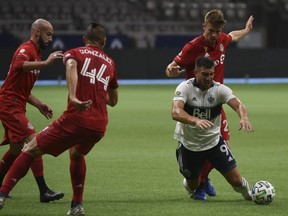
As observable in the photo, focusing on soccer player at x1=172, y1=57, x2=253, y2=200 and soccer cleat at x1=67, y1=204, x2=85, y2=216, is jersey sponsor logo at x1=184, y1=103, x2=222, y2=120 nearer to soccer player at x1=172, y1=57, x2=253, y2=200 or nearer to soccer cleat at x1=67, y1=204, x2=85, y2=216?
soccer player at x1=172, y1=57, x2=253, y2=200

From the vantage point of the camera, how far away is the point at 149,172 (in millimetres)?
12766

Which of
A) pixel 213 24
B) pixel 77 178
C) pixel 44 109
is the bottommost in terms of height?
pixel 77 178

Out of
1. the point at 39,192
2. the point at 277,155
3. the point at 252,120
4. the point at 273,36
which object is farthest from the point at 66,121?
the point at 273,36

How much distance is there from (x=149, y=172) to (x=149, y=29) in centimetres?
2984

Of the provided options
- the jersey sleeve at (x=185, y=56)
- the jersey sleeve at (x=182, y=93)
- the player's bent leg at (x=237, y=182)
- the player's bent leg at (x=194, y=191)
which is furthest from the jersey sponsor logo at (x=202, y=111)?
the jersey sleeve at (x=185, y=56)

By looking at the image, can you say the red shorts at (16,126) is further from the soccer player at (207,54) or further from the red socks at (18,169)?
the soccer player at (207,54)

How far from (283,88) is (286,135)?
55.3 feet

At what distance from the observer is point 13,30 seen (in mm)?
39469

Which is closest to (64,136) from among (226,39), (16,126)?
(16,126)

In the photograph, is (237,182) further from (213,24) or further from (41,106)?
(41,106)

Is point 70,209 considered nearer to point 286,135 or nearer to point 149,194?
point 149,194

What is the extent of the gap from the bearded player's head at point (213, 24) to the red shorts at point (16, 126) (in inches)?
93.8

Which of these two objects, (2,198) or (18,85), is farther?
(18,85)

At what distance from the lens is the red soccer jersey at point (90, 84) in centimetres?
890
